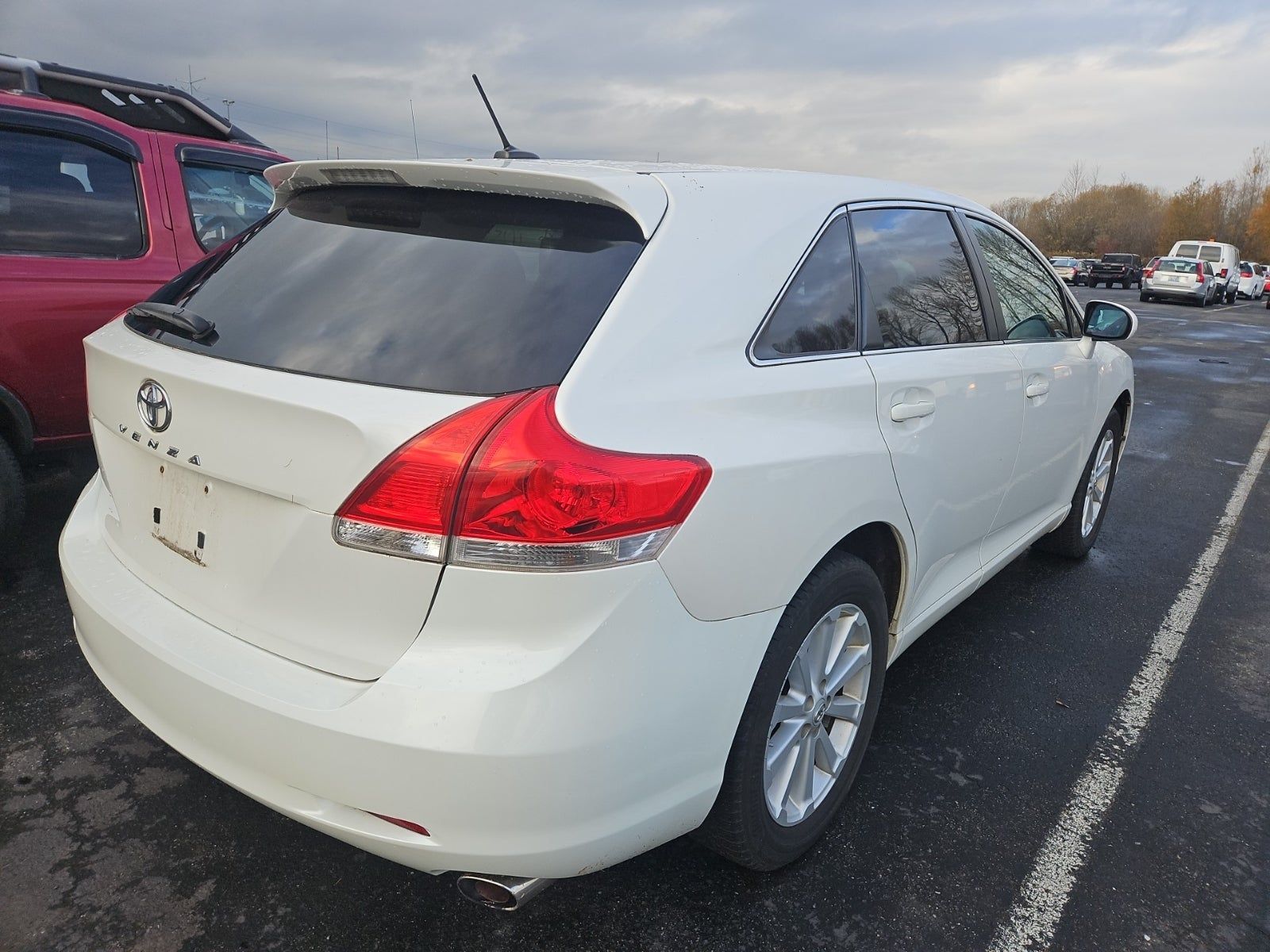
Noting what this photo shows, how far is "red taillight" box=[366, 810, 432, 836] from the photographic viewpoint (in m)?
1.56

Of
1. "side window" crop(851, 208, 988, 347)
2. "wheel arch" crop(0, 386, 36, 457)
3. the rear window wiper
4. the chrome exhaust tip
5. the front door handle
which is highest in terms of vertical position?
"side window" crop(851, 208, 988, 347)

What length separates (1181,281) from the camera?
30.2 m

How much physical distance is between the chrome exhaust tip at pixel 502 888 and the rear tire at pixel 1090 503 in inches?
130

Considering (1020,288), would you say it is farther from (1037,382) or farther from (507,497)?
(507,497)

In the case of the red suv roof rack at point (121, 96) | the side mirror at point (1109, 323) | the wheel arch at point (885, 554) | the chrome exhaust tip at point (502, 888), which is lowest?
the chrome exhaust tip at point (502, 888)

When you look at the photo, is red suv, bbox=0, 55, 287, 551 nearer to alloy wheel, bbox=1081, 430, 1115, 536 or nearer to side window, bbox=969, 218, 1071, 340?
side window, bbox=969, 218, 1071, 340

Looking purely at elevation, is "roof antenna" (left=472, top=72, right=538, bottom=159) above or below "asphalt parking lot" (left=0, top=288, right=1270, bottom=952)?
above

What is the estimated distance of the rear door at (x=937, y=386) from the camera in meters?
2.38

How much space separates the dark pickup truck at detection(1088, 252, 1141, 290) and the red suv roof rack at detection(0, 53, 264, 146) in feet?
150

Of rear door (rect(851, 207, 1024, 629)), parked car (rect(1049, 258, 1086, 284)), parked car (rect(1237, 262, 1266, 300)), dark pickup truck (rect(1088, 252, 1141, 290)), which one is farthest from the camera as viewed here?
parked car (rect(1049, 258, 1086, 284))

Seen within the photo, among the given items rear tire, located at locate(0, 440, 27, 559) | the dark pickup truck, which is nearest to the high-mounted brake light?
rear tire, located at locate(0, 440, 27, 559)

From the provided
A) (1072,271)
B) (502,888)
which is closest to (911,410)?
(502,888)

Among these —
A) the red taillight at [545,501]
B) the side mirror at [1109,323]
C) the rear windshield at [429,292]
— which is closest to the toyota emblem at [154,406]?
the rear windshield at [429,292]

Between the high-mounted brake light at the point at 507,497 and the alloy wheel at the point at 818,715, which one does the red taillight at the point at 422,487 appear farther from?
the alloy wheel at the point at 818,715
